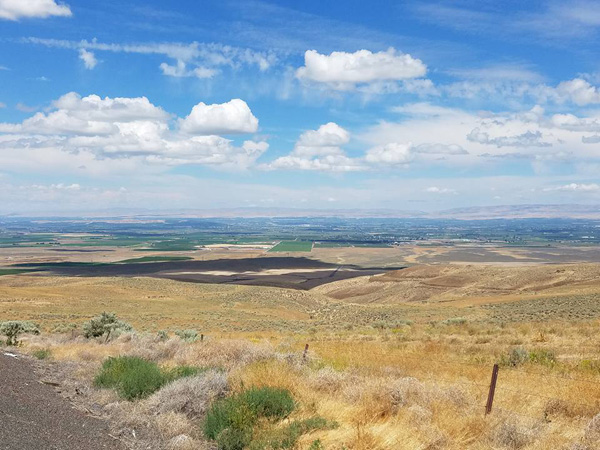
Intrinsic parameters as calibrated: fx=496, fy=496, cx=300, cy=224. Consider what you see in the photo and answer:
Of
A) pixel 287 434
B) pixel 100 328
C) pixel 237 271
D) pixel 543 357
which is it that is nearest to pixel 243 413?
pixel 287 434

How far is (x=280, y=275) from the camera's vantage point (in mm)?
105750

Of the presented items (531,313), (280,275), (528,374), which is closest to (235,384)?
(528,374)

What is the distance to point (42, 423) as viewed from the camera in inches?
379

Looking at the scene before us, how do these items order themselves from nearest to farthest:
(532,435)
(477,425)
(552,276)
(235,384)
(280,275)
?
(532,435) → (477,425) → (235,384) → (552,276) → (280,275)

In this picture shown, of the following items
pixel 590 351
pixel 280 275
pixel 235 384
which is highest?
pixel 235 384

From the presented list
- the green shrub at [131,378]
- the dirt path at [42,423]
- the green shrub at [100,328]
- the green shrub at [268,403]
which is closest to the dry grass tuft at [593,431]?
the green shrub at [268,403]

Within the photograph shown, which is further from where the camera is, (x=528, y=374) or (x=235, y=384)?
(x=528, y=374)

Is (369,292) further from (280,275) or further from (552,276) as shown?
(280,275)

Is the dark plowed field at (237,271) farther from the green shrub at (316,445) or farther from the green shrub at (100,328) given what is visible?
the green shrub at (316,445)

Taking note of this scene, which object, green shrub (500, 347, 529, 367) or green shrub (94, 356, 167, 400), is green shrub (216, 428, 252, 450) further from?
green shrub (500, 347, 529, 367)

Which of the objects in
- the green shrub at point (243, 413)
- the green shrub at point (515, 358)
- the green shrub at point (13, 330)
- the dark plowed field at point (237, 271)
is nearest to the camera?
the green shrub at point (243, 413)

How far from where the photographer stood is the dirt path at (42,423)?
862cm

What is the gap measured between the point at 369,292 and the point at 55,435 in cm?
6954

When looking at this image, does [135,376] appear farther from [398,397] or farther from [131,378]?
[398,397]
